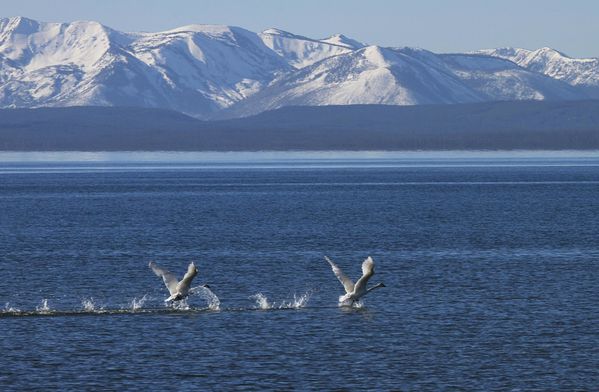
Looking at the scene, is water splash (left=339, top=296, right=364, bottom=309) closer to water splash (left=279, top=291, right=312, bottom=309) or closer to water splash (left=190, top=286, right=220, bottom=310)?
water splash (left=279, top=291, right=312, bottom=309)

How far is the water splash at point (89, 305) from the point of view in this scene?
47250mm

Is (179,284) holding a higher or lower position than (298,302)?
higher

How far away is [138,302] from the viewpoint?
1967 inches

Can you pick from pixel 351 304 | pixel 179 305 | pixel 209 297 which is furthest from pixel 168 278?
pixel 351 304

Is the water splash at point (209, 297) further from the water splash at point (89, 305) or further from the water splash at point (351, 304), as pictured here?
the water splash at point (351, 304)

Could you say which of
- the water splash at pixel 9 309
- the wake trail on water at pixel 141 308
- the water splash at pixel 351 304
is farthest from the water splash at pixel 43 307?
the water splash at pixel 351 304

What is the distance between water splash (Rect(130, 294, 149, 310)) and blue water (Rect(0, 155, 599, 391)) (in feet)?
0.39

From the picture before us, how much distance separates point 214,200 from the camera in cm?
13750

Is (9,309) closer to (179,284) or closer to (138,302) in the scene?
(138,302)

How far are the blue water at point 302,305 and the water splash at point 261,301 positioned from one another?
0.33 ft

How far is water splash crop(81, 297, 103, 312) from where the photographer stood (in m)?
47.2

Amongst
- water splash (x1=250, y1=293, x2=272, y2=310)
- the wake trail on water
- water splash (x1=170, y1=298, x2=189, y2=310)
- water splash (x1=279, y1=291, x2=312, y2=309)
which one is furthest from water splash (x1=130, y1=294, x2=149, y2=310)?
water splash (x1=279, y1=291, x2=312, y2=309)

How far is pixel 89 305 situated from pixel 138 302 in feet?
7.19

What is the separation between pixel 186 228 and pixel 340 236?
13301mm
